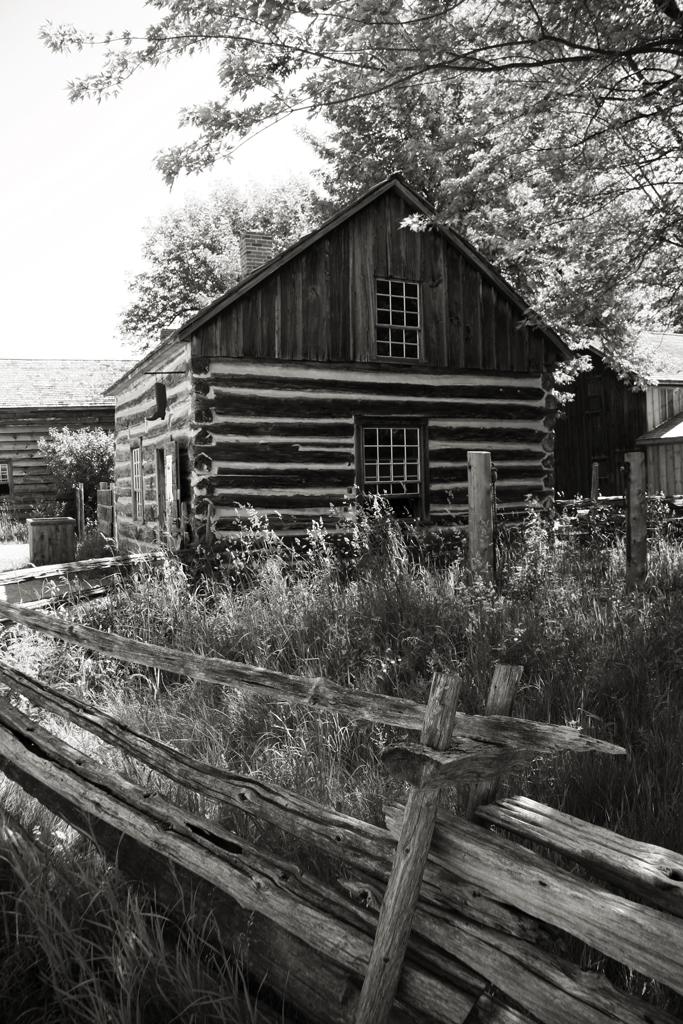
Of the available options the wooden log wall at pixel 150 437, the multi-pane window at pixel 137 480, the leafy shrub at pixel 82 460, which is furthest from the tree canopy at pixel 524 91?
the leafy shrub at pixel 82 460

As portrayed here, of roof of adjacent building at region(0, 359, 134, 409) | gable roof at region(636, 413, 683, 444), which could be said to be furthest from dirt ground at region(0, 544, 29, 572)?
gable roof at region(636, 413, 683, 444)

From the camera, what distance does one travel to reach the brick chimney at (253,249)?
54.0 feet

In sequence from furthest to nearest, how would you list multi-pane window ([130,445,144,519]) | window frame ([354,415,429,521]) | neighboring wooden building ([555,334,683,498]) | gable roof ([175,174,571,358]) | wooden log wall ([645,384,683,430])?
wooden log wall ([645,384,683,430])
neighboring wooden building ([555,334,683,498])
multi-pane window ([130,445,144,519])
window frame ([354,415,429,521])
gable roof ([175,174,571,358])

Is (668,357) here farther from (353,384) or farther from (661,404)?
(353,384)

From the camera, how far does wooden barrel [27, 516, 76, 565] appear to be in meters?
14.4

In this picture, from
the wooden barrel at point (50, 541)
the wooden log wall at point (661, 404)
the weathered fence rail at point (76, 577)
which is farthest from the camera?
the wooden log wall at point (661, 404)

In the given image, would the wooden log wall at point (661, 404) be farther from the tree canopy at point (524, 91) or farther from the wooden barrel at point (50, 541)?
the wooden barrel at point (50, 541)

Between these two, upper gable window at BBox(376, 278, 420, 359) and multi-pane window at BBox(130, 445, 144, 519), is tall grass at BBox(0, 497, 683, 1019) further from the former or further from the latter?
multi-pane window at BBox(130, 445, 144, 519)

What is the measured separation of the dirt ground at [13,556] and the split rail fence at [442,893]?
13989 mm

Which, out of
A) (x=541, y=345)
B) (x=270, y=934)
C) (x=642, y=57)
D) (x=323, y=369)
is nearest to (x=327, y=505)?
(x=323, y=369)

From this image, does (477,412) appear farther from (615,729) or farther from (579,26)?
(615,729)

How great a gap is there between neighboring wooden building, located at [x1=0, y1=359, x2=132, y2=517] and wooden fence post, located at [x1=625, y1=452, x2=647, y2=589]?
21.7 meters

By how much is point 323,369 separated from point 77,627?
10107mm

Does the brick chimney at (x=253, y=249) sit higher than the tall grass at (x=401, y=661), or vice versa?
the brick chimney at (x=253, y=249)
